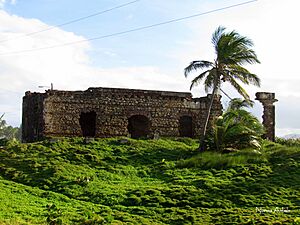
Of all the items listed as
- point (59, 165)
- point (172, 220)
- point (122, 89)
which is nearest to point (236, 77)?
point (122, 89)

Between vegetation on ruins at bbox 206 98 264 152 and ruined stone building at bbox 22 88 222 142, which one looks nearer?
vegetation on ruins at bbox 206 98 264 152

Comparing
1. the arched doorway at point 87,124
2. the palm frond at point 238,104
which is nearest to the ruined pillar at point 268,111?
the palm frond at point 238,104

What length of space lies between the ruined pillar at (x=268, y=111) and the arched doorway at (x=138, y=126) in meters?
6.63

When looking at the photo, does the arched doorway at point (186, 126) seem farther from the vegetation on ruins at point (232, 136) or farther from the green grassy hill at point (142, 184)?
the vegetation on ruins at point (232, 136)

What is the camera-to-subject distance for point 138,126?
27.0 m

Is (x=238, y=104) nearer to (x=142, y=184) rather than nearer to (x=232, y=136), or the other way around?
(x=232, y=136)

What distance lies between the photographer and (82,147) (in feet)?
65.8

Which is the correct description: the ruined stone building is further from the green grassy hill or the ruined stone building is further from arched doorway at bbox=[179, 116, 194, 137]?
the green grassy hill

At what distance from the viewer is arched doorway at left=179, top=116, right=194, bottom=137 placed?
84.8 ft

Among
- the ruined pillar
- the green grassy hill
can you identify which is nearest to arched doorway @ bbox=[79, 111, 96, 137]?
the green grassy hill

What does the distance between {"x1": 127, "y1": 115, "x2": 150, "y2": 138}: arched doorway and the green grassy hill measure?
522 centimetres

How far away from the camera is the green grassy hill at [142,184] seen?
12094mm

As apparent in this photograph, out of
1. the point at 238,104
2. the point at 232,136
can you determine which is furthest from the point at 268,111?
the point at 232,136

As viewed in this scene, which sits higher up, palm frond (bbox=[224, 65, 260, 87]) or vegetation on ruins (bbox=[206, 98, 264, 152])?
palm frond (bbox=[224, 65, 260, 87])
